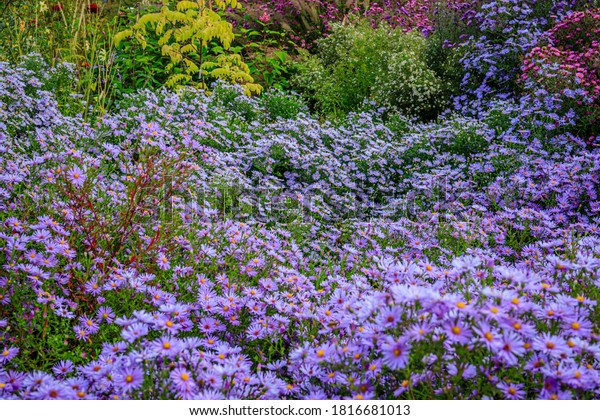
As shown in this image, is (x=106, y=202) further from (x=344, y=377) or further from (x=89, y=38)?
(x=89, y=38)

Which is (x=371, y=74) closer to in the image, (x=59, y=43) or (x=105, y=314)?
(x=59, y=43)

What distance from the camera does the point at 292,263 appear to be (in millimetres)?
2523

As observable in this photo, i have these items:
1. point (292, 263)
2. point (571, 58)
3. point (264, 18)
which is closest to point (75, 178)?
point (292, 263)

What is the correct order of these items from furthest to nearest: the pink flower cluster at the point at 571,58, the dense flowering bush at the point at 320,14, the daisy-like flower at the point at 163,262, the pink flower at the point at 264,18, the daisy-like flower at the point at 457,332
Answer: the dense flowering bush at the point at 320,14, the pink flower at the point at 264,18, the pink flower cluster at the point at 571,58, the daisy-like flower at the point at 163,262, the daisy-like flower at the point at 457,332

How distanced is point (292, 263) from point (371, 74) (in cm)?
497

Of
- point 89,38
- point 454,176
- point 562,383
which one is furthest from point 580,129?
point 89,38

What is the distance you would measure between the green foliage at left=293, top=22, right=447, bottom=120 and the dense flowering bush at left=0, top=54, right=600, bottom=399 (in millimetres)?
1641

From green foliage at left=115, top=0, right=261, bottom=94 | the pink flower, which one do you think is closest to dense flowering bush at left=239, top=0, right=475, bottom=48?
the pink flower

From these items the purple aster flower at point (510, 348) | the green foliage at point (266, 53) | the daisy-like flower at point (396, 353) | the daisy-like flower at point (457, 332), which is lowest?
the green foliage at point (266, 53)

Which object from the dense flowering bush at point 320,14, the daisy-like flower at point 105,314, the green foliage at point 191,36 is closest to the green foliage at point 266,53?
the dense flowering bush at point 320,14

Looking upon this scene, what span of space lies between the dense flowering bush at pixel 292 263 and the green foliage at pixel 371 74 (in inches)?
64.6

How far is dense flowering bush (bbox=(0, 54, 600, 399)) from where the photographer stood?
1.30 metres

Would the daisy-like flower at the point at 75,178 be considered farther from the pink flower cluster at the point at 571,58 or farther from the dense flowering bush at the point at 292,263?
the pink flower cluster at the point at 571,58

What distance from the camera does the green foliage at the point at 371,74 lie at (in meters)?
6.25
